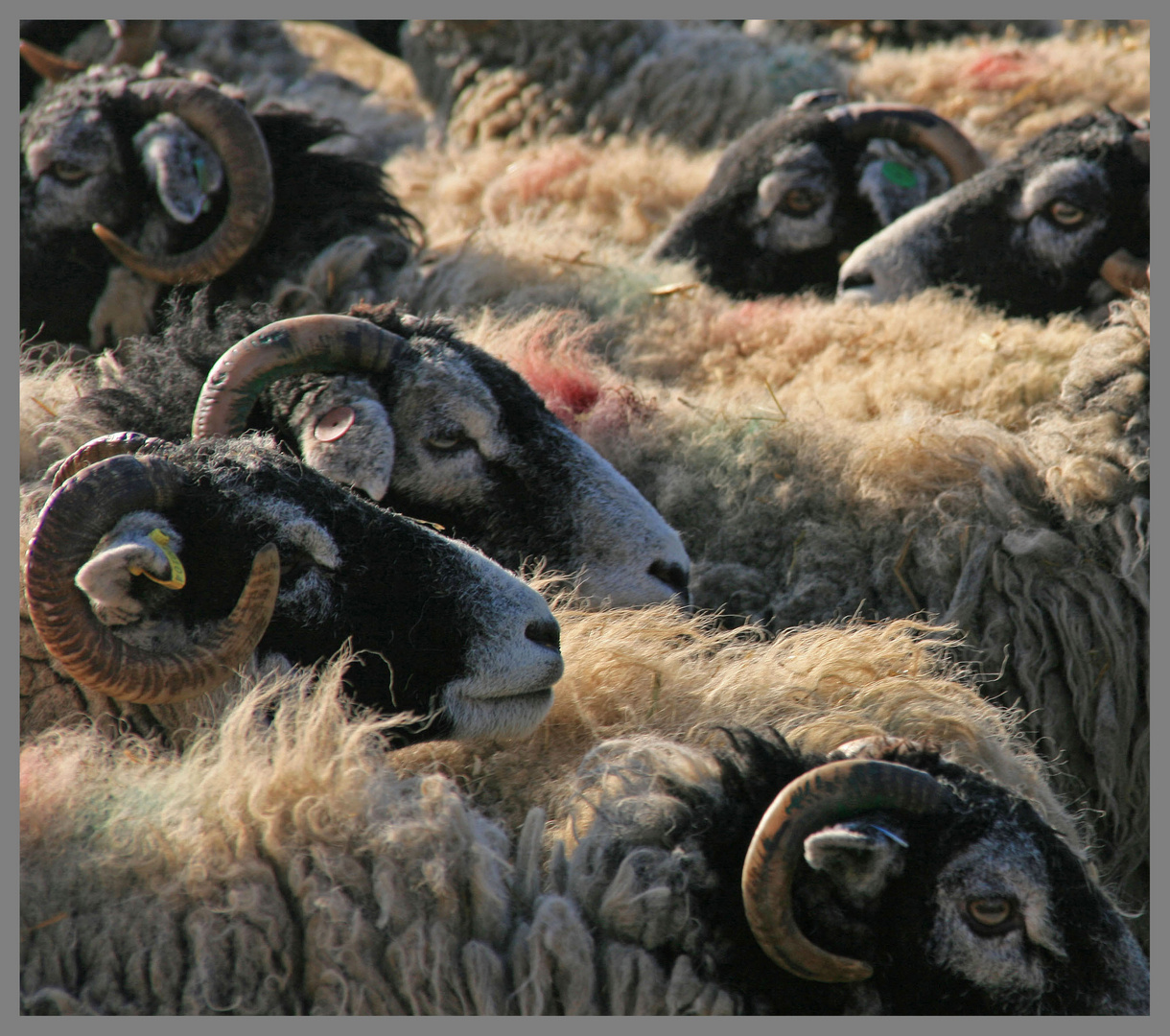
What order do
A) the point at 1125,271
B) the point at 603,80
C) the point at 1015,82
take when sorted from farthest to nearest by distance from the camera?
1. the point at 603,80
2. the point at 1015,82
3. the point at 1125,271

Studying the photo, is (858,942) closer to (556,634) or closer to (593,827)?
(593,827)

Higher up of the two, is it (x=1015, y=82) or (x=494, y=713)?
(x=1015, y=82)

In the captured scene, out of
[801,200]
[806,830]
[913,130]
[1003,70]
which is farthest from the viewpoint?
[1003,70]

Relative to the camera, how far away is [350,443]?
322 centimetres

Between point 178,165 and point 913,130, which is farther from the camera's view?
point 913,130

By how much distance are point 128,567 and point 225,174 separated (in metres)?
3.01

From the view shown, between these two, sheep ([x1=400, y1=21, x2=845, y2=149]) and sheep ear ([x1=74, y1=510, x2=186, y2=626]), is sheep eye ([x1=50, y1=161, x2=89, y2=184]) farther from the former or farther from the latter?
sheep ([x1=400, y1=21, x2=845, y2=149])

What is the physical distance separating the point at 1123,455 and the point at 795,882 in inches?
85.4

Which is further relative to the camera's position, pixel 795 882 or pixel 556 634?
pixel 556 634

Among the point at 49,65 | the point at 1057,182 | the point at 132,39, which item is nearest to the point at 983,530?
the point at 1057,182

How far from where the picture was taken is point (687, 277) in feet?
18.2

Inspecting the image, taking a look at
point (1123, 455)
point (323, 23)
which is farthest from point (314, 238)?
point (323, 23)

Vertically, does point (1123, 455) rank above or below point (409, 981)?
above

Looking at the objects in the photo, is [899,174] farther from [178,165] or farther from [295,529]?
[295,529]
